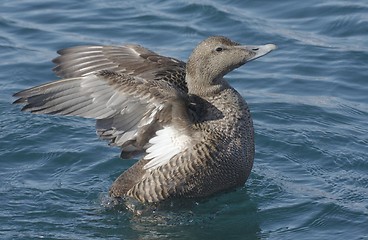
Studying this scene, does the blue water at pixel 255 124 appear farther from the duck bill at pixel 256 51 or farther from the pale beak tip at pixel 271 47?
the pale beak tip at pixel 271 47

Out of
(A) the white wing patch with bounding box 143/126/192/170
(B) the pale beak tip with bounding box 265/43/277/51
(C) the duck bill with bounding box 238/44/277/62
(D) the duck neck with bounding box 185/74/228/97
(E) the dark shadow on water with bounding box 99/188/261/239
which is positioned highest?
(B) the pale beak tip with bounding box 265/43/277/51

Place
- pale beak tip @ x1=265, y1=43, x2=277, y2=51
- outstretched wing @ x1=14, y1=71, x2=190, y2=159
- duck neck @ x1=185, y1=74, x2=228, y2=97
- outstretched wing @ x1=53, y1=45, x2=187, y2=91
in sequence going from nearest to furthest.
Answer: outstretched wing @ x1=14, y1=71, x2=190, y2=159
pale beak tip @ x1=265, y1=43, x2=277, y2=51
duck neck @ x1=185, y1=74, x2=228, y2=97
outstretched wing @ x1=53, y1=45, x2=187, y2=91

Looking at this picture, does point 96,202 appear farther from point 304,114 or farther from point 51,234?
point 304,114

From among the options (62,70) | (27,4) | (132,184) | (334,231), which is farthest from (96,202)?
(27,4)

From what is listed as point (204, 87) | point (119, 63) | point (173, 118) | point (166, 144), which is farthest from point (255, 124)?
point (173, 118)

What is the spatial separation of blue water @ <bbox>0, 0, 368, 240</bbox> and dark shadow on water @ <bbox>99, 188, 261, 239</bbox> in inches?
0.5

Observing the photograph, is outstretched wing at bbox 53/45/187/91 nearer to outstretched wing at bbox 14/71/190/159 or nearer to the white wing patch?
the white wing patch

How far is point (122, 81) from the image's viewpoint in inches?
342

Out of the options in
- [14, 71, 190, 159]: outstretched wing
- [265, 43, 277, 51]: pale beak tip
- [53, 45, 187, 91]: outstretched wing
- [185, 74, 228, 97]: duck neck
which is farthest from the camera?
[53, 45, 187, 91]: outstretched wing

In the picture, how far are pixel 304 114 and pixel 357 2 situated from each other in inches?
143

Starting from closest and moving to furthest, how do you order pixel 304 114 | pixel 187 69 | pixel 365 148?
1. pixel 187 69
2. pixel 365 148
3. pixel 304 114

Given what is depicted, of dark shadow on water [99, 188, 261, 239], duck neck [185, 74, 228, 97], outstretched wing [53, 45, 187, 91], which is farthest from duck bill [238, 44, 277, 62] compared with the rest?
dark shadow on water [99, 188, 261, 239]

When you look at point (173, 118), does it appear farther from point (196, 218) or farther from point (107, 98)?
point (196, 218)

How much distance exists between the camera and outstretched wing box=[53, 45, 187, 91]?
9659 millimetres
